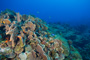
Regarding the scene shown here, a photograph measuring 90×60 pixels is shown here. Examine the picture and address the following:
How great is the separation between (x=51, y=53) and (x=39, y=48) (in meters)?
0.76

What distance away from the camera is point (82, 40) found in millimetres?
8219

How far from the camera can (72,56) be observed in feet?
12.4

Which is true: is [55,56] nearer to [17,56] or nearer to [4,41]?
[17,56]

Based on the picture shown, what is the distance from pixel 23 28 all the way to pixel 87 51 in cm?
695

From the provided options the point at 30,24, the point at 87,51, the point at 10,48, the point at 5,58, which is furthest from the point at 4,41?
the point at 87,51

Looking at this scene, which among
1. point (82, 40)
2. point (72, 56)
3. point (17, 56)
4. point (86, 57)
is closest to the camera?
point (17, 56)

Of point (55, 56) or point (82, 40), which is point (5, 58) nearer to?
point (55, 56)

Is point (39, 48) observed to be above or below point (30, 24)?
below

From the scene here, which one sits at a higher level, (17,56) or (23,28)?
(23,28)

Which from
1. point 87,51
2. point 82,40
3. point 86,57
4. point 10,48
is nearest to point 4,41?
point 10,48

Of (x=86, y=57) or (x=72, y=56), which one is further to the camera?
(x=86, y=57)

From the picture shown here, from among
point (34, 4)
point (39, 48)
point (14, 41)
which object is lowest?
point (39, 48)

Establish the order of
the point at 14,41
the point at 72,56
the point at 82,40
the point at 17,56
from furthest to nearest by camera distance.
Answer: the point at 82,40 < the point at 72,56 < the point at 14,41 < the point at 17,56

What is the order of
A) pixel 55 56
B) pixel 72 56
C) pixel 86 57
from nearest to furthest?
pixel 55 56
pixel 72 56
pixel 86 57
